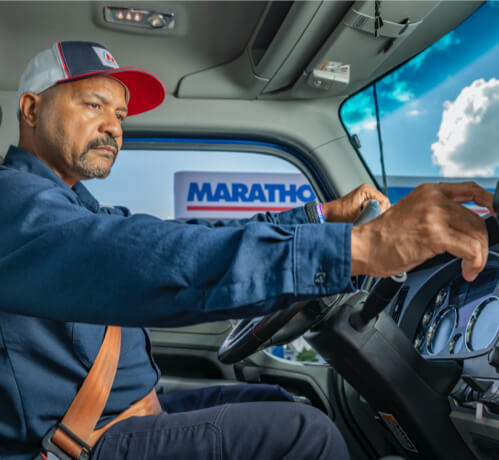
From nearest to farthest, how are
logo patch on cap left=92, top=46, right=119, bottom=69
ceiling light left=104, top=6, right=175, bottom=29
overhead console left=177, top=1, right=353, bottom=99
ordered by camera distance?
logo patch on cap left=92, top=46, right=119, bottom=69 < overhead console left=177, top=1, right=353, bottom=99 < ceiling light left=104, top=6, right=175, bottom=29

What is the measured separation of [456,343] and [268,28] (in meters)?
1.19

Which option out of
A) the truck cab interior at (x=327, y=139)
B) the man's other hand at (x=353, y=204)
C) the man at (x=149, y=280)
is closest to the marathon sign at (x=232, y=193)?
the truck cab interior at (x=327, y=139)

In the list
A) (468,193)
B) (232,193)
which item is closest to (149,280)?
(468,193)

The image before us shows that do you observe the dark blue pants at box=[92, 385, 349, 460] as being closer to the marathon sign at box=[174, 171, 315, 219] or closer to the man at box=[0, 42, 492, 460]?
the man at box=[0, 42, 492, 460]

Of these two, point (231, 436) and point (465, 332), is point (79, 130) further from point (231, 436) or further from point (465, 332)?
point (465, 332)

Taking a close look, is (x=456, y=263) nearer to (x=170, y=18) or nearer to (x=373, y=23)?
(x=373, y=23)

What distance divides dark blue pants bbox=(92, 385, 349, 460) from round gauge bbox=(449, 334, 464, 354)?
0.43 m

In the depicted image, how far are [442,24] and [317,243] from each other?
1.45 metres

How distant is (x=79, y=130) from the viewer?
124 centimetres

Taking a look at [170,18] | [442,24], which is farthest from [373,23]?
[170,18]

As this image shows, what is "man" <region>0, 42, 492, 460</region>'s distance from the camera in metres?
0.56

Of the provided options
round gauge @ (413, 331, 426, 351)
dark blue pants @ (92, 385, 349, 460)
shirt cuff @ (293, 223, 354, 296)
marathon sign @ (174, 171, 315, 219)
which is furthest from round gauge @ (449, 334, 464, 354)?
marathon sign @ (174, 171, 315, 219)

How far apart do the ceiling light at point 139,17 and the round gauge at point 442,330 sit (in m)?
1.34

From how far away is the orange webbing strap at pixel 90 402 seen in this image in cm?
88
